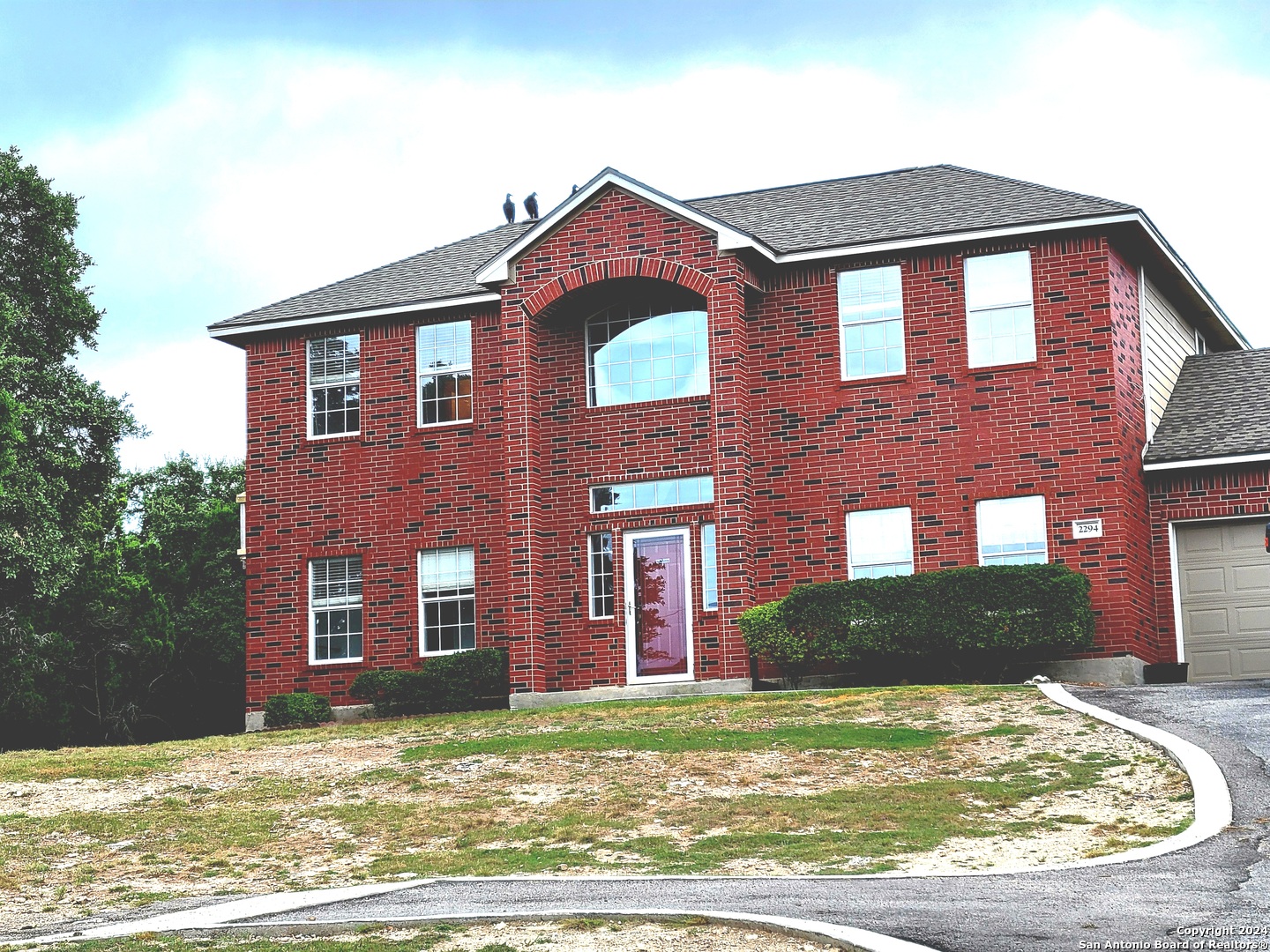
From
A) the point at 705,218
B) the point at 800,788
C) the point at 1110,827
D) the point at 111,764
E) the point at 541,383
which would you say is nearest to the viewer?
the point at 1110,827

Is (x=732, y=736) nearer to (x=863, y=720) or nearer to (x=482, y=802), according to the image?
(x=863, y=720)

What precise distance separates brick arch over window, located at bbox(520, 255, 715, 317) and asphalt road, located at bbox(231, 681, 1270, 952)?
12.2 m

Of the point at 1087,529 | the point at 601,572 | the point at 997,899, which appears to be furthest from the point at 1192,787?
the point at 601,572

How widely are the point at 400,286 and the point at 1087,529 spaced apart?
455 inches

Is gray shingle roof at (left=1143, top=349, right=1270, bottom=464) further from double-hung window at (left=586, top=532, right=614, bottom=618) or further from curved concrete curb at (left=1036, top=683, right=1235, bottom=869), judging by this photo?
double-hung window at (left=586, top=532, right=614, bottom=618)

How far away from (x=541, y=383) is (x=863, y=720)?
28.5 feet

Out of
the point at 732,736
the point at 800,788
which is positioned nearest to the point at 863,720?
the point at 732,736

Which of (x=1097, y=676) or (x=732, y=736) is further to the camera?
(x=1097, y=676)

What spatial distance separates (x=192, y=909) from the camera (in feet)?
36.5

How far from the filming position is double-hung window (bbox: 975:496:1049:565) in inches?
870

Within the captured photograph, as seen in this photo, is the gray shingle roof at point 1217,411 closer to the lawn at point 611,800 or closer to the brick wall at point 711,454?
the brick wall at point 711,454

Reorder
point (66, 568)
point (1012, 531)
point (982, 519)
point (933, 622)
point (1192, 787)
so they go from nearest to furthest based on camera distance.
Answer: point (1192, 787)
point (933, 622)
point (1012, 531)
point (982, 519)
point (66, 568)

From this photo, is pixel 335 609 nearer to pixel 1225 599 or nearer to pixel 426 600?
pixel 426 600

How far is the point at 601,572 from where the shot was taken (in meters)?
23.8
